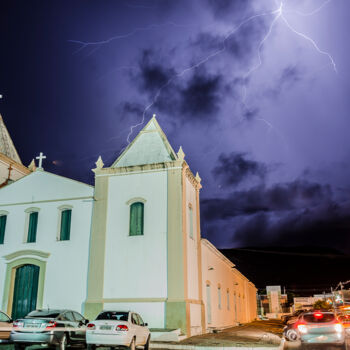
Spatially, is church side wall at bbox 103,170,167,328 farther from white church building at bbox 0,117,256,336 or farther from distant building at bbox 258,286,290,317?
distant building at bbox 258,286,290,317

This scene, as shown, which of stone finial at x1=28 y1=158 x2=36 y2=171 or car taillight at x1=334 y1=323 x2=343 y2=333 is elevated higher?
stone finial at x1=28 y1=158 x2=36 y2=171

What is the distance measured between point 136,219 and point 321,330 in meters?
9.68

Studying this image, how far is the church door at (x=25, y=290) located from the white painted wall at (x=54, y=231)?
0.75 meters

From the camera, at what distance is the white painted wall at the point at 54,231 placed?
64.7 feet

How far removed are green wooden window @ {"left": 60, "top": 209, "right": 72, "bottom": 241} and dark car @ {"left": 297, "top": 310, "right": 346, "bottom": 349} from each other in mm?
11991

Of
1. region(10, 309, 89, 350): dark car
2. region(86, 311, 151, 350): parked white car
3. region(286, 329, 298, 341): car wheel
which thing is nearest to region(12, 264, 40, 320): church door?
region(10, 309, 89, 350): dark car

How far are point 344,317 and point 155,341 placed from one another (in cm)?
1484

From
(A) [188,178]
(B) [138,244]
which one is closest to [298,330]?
(B) [138,244]

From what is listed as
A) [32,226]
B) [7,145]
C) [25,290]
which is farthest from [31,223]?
[7,145]

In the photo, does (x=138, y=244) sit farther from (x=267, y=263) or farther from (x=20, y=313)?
(x=267, y=263)

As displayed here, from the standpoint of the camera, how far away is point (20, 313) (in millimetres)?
20172

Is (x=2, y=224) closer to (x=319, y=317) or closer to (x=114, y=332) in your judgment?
(x=114, y=332)

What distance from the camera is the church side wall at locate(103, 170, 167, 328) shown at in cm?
1852

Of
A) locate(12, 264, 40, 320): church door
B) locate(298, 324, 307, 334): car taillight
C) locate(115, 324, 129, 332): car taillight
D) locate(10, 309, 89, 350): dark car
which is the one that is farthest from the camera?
locate(12, 264, 40, 320): church door
